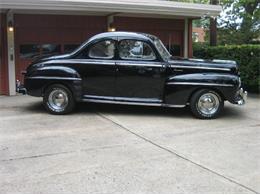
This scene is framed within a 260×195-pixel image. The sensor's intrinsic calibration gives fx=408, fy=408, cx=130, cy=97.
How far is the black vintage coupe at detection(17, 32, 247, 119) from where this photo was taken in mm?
9031

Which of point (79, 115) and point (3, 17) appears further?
point (3, 17)

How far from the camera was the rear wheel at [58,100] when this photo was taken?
9.27m

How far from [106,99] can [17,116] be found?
2.01m

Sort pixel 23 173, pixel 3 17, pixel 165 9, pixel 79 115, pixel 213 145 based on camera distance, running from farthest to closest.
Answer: pixel 165 9 < pixel 3 17 < pixel 79 115 < pixel 213 145 < pixel 23 173

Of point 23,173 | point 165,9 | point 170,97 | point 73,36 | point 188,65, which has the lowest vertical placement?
point 23,173

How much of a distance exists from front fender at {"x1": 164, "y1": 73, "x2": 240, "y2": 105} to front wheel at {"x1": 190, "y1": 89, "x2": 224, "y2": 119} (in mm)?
111

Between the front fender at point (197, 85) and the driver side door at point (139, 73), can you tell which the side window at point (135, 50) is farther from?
the front fender at point (197, 85)

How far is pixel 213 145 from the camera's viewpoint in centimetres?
683

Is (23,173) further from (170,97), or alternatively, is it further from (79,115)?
(170,97)

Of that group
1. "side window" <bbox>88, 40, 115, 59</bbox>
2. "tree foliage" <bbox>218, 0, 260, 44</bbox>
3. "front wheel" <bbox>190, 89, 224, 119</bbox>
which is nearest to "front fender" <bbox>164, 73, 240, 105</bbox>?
"front wheel" <bbox>190, 89, 224, 119</bbox>

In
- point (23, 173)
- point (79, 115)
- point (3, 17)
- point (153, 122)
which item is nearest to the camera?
point (23, 173)

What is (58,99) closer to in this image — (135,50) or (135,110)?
(135,110)

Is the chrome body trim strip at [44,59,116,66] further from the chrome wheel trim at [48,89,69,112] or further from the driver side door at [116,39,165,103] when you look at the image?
the chrome wheel trim at [48,89,69,112]

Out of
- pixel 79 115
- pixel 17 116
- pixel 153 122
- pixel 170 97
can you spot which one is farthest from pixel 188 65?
pixel 17 116
